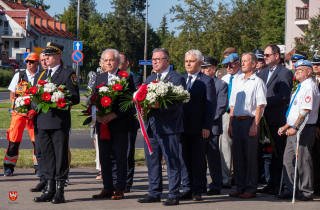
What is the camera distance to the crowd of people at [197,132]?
21.1 feet

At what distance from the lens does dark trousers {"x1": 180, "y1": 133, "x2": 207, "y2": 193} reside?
676cm

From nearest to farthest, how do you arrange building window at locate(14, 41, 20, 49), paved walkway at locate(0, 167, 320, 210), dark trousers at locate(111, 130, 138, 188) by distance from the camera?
paved walkway at locate(0, 167, 320, 210)
dark trousers at locate(111, 130, 138, 188)
building window at locate(14, 41, 20, 49)

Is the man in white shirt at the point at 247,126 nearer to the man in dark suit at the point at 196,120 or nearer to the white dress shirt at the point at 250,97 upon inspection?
the white dress shirt at the point at 250,97

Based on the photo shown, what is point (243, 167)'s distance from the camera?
7.05 meters

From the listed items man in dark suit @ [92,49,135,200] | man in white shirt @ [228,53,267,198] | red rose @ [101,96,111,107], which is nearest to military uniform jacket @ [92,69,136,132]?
man in dark suit @ [92,49,135,200]

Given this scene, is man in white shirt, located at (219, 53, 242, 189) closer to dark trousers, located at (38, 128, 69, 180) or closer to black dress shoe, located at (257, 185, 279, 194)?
black dress shoe, located at (257, 185, 279, 194)

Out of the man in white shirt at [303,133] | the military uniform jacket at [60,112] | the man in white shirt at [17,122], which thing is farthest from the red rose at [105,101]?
the man in white shirt at [303,133]

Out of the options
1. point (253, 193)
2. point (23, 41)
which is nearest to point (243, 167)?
point (253, 193)

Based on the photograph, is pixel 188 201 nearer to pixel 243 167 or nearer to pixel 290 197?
pixel 243 167

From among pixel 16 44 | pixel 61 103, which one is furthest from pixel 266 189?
pixel 16 44

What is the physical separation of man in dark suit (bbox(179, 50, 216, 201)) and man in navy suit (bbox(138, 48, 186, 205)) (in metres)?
0.33

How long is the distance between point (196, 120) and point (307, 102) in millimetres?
1660

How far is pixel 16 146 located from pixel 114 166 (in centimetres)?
227

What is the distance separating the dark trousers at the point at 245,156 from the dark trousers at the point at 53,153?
2.65 m
